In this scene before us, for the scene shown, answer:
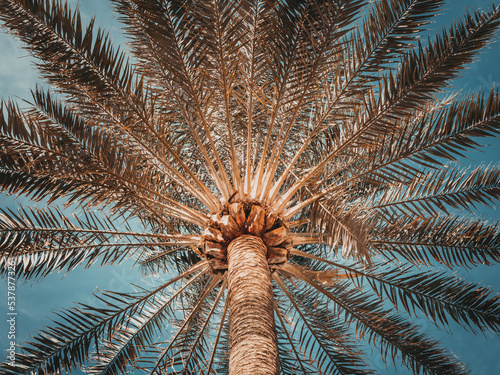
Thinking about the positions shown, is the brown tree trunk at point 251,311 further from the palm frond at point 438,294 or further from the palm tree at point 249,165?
the palm frond at point 438,294

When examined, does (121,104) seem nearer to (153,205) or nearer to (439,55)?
(153,205)

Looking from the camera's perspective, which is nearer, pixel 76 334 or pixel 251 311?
pixel 251 311

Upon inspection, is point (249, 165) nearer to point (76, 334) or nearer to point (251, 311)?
point (251, 311)

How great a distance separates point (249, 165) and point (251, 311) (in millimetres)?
2219

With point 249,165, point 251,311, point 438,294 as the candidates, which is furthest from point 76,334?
point 438,294

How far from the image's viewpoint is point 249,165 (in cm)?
576

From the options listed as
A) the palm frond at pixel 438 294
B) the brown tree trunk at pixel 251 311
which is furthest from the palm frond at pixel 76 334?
the palm frond at pixel 438 294

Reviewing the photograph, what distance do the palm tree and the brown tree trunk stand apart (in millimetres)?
26

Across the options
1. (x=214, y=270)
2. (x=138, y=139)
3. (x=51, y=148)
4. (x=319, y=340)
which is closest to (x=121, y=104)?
(x=138, y=139)

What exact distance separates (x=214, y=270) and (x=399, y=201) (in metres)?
2.73

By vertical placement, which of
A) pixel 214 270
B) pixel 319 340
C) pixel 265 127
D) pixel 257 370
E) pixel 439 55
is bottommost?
pixel 257 370

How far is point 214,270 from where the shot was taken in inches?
215

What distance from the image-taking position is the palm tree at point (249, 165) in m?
4.92

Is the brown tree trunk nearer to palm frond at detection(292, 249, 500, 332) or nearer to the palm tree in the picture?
the palm tree
